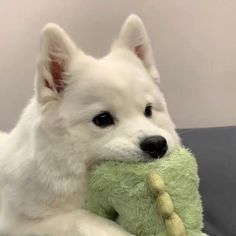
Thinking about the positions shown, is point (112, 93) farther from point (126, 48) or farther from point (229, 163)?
point (229, 163)

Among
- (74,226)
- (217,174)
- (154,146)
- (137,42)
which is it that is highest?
(137,42)

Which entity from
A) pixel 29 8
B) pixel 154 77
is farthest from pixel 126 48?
pixel 29 8

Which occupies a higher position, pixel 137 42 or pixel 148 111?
pixel 137 42

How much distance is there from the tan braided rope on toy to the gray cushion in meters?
0.45

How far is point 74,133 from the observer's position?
1148 mm

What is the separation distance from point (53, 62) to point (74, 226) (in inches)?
14.2

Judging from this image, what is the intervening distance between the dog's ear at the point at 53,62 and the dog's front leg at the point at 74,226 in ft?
0.86

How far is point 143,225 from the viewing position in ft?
3.55

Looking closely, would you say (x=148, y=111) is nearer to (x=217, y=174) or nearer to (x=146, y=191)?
(x=146, y=191)

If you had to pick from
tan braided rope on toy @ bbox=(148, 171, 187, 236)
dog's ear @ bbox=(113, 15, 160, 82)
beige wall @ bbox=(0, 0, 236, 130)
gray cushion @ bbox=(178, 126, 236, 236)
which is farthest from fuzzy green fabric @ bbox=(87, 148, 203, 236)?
beige wall @ bbox=(0, 0, 236, 130)

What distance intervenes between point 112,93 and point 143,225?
283 mm

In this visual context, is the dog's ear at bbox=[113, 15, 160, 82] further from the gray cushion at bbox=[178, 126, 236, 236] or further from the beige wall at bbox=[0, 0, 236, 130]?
the beige wall at bbox=[0, 0, 236, 130]

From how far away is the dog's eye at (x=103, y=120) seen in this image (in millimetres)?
1144

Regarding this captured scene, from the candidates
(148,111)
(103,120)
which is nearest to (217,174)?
(148,111)
